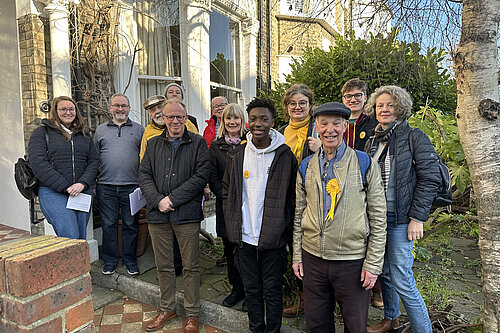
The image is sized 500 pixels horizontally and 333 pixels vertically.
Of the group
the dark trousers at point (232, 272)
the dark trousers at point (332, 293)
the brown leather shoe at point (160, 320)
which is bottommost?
the brown leather shoe at point (160, 320)

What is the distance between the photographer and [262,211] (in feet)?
8.64

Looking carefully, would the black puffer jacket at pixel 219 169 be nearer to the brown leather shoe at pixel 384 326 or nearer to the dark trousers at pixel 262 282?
the dark trousers at pixel 262 282

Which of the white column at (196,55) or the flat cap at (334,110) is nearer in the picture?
the flat cap at (334,110)

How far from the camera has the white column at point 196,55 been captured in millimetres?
5762

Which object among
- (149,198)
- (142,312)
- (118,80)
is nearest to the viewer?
(149,198)

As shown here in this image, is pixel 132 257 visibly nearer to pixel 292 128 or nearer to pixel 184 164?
pixel 184 164

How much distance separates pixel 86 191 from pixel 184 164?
141 centimetres

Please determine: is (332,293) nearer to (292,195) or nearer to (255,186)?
(292,195)

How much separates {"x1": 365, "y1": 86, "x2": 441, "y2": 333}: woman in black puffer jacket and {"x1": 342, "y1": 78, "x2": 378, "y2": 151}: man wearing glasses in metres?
0.56

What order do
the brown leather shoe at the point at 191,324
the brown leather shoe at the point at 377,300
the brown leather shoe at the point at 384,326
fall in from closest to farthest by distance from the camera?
the brown leather shoe at the point at 384,326
the brown leather shoe at the point at 191,324
the brown leather shoe at the point at 377,300

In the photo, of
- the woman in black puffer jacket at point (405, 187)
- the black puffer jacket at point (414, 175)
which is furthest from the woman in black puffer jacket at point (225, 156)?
the black puffer jacket at point (414, 175)

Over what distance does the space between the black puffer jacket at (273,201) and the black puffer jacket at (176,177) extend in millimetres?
425

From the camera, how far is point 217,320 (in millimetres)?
3178

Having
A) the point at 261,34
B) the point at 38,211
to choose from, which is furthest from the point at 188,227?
the point at 261,34
